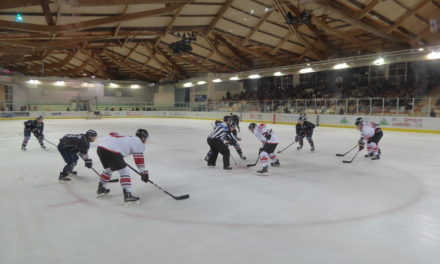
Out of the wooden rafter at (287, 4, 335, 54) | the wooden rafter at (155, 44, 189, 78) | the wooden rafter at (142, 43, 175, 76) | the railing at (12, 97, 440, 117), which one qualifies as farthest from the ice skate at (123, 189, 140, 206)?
the wooden rafter at (155, 44, 189, 78)

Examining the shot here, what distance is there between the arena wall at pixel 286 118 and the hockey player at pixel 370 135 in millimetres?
9108

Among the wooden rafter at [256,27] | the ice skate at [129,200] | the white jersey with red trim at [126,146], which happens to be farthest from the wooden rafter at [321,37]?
the ice skate at [129,200]

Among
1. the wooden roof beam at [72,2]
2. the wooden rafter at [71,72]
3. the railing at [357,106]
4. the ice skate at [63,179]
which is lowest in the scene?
the ice skate at [63,179]

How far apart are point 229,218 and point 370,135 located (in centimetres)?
525

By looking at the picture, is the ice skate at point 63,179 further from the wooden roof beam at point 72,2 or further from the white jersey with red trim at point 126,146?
the wooden roof beam at point 72,2

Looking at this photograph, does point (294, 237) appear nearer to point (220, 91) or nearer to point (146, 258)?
point (146, 258)

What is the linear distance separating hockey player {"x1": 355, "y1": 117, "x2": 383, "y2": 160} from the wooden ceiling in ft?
26.4

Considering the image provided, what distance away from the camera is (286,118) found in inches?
834

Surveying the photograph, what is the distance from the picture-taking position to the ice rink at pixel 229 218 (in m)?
2.71

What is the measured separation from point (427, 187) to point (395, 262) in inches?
128

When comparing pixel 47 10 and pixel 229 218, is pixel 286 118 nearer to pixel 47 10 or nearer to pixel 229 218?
pixel 47 10

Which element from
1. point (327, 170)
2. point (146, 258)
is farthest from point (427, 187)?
point (146, 258)

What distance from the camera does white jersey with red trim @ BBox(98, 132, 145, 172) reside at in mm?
3998

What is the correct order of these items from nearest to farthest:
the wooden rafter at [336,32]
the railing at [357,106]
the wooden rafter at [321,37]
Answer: the railing at [357,106], the wooden rafter at [336,32], the wooden rafter at [321,37]
